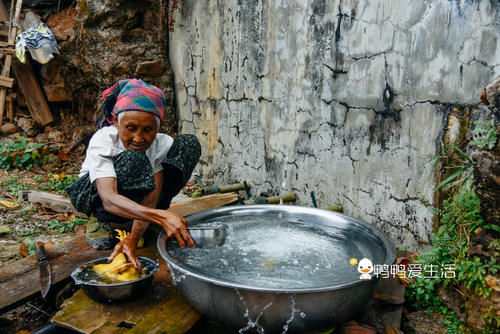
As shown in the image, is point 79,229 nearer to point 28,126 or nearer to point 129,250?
point 129,250

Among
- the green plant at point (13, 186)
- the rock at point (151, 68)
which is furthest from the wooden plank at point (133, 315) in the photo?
the rock at point (151, 68)

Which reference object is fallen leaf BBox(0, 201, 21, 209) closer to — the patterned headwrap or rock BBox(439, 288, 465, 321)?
the patterned headwrap

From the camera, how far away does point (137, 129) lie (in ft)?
8.13

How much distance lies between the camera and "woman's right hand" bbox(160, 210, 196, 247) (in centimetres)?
217

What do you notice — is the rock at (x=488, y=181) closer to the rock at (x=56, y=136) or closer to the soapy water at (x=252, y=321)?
the soapy water at (x=252, y=321)

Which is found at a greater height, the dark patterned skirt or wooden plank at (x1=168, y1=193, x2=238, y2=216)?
the dark patterned skirt

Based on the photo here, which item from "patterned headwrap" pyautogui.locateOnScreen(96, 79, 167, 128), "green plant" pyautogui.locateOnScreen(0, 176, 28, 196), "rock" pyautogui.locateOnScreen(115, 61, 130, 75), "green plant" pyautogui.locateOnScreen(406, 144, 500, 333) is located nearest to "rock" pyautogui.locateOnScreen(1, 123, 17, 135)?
"green plant" pyautogui.locateOnScreen(0, 176, 28, 196)

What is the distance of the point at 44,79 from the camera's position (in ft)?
21.2

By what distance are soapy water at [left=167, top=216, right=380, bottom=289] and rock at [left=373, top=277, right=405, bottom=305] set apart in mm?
229

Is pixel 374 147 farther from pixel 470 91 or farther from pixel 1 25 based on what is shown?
pixel 1 25

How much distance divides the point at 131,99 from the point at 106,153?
1.16 feet

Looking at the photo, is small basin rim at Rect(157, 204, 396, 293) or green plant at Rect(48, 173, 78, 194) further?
green plant at Rect(48, 173, 78, 194)

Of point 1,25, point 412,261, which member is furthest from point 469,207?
point 1,25

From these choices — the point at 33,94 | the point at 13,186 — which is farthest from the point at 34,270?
the point at 33,94
